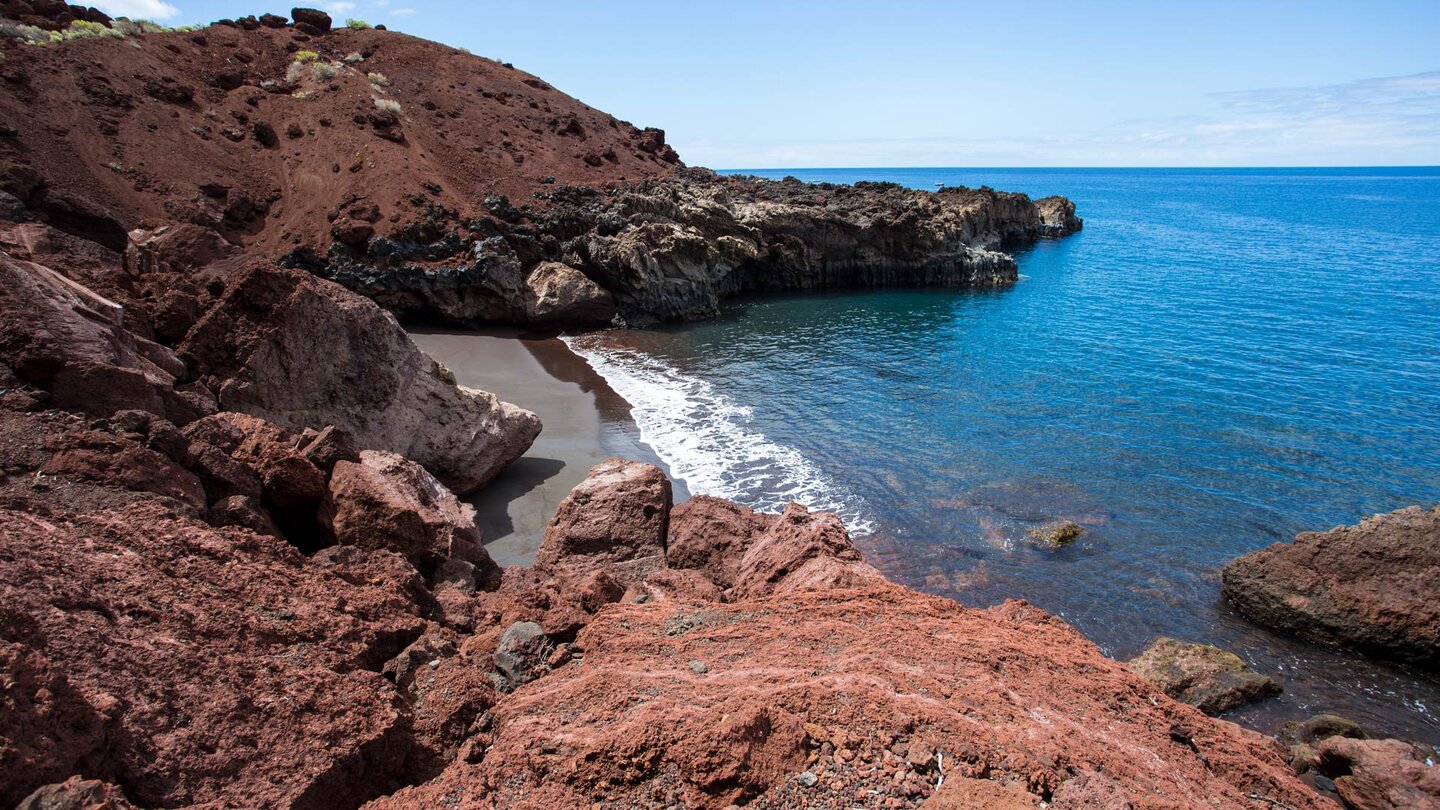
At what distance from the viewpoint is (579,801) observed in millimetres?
4477

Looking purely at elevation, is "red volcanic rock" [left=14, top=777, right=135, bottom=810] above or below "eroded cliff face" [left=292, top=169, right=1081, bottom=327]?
below

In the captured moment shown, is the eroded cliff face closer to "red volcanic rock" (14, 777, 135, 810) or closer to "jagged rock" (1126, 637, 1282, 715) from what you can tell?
"jagged rock" (1126, 637, 1282, 715)

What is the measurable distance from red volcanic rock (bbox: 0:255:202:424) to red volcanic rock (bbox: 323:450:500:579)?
2.35 metres

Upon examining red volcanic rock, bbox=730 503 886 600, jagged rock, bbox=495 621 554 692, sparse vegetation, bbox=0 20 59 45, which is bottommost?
red volcanic rock, bbox=730 503 886 600

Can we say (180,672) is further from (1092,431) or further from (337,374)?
(1092,431)

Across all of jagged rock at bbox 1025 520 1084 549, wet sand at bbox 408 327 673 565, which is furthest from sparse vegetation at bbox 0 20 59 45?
jagged rock at bbox 1025 520 1084 549

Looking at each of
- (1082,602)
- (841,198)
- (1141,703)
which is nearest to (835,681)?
(1141,703)

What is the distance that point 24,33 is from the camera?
129 ft

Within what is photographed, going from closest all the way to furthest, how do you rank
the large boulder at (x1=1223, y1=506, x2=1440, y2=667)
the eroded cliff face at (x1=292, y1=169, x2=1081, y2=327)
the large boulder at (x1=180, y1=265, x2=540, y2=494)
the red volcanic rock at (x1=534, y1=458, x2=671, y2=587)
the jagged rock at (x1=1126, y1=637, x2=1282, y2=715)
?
the red volcanic rock at (x1=534, y1=458, x2=671, y2=587), the jagged rock at (x1=1126, y1=637, x2=1282, y2=715), the large boulder at (x1=180, y1=265, x2=540, y2=494), the large boulder at (x1=1223, y1=506, x2=1440, y2=667), the eroded cliff face at (x1=292, y1=169, x2=1081, y2=327)

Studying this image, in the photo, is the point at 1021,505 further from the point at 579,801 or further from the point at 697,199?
the point at 697,199

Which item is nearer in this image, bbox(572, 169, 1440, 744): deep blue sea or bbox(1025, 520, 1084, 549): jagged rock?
bbox(572, 169, 1440, 744): deep blue sea

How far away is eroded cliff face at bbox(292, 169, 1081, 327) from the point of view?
33844 millimetres

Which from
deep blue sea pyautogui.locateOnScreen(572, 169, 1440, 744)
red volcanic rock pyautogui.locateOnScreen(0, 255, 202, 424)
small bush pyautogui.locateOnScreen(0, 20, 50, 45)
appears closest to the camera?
red volcanic rock pyautogui.locateOnScreen(0, 255, 202, 424)

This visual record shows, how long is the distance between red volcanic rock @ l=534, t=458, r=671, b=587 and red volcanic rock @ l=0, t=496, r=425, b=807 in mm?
4384
